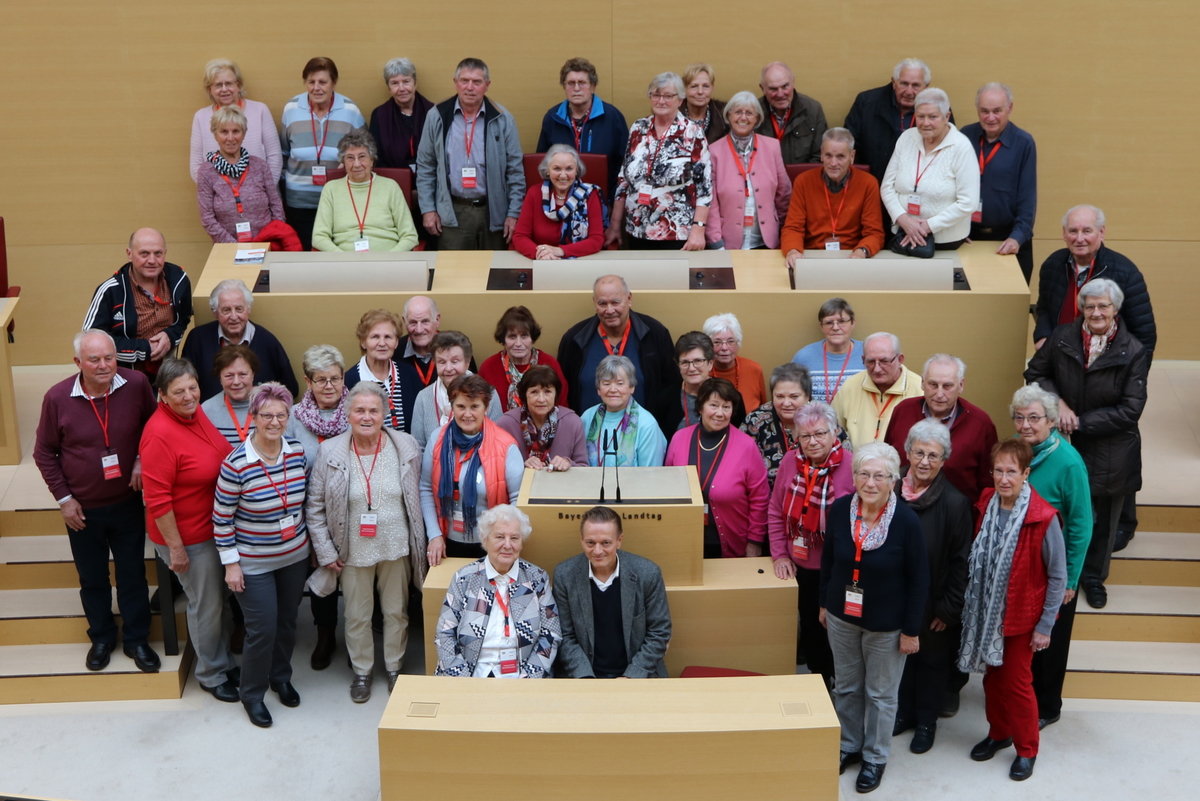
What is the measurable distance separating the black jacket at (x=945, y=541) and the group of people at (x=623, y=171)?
2028mm

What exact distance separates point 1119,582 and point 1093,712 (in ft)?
2.68

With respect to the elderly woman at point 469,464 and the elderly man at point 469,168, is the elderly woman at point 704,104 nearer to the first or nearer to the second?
the elderly man at point 469,168

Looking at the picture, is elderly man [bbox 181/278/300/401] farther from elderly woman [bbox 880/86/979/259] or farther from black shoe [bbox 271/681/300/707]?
elderly woman [bbox 880/86/979/259]

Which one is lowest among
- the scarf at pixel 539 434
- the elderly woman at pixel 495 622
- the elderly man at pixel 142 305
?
the elderly woman at pixel 495 622

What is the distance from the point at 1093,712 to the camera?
523 centimetres

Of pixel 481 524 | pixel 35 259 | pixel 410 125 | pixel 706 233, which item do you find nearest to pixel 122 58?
pixel 35 259

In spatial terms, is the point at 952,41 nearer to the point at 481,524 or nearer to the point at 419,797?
the point at 481,524

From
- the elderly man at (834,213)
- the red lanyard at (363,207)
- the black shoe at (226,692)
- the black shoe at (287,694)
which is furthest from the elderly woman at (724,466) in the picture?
the red lanyard at (363,207)

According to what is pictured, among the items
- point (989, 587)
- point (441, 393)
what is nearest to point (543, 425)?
point (441, 393)

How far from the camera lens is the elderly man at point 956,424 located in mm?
4875

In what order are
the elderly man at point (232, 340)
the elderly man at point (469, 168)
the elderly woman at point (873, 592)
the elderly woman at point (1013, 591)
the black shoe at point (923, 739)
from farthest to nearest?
the elderly man at point (469, 168) → the elderly man at point (232, 340) → the black shoe at point (923, 739) → the elderly woman at point (1013, 591) → the elderly woman at point (873, 592)

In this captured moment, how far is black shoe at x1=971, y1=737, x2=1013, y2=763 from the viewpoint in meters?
4.89

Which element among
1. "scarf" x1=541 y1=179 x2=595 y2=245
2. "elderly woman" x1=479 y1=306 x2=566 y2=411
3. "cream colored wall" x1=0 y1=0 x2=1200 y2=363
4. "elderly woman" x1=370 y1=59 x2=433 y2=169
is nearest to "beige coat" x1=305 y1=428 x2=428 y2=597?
"elderly woman" x1=479 y1=306 x2=566 y2=411

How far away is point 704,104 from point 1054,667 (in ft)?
11.2
